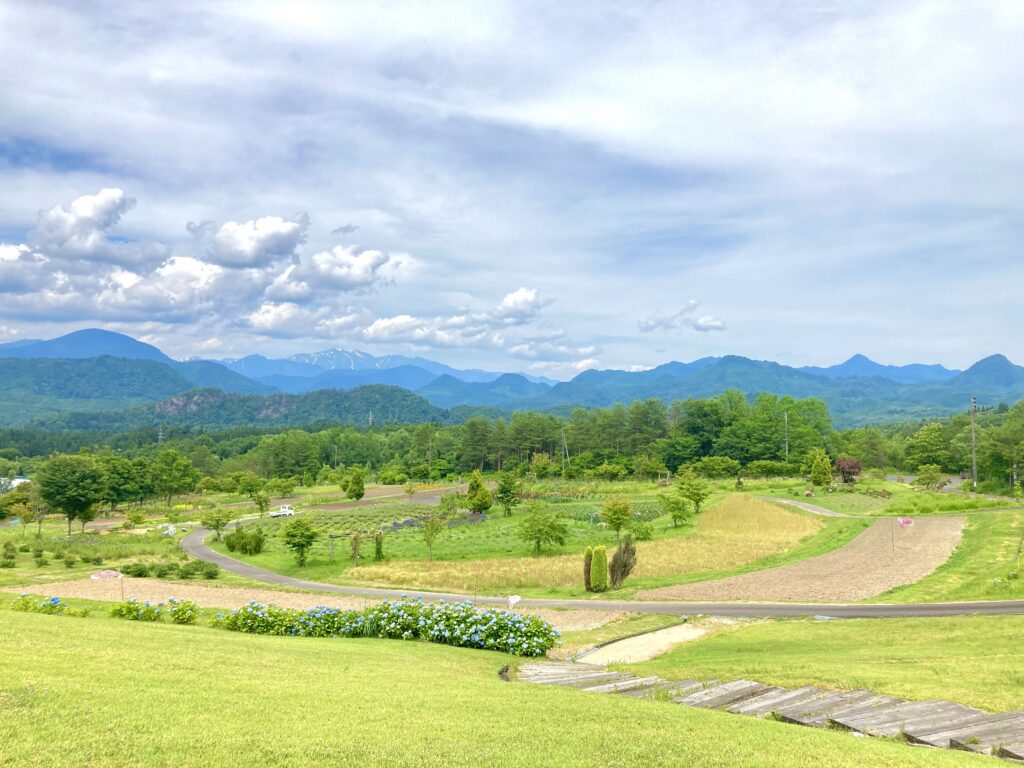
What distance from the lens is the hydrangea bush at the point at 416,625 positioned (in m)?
14.1

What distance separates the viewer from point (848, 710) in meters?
7.91

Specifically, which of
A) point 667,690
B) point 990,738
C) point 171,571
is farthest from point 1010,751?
point 171,571

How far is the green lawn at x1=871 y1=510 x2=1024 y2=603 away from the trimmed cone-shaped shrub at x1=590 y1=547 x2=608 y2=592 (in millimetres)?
9342

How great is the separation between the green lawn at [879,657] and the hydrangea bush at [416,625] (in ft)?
8.87

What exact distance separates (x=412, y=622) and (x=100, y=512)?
67570 mm

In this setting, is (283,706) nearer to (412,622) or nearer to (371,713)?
(371,713)

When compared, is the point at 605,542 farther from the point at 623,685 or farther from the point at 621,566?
the point at 623,685

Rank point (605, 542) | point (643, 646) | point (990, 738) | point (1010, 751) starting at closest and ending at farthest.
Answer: point (1010, 751) < point (990, 738) < point (643, 646) < point (605, 542)

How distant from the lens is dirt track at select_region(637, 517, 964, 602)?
2372 centimetres

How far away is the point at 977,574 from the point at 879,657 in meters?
16.0

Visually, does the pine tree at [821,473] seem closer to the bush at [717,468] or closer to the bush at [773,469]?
the bush at [773,469]

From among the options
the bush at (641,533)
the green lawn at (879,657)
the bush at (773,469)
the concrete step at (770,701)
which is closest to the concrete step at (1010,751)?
the green lawn at (879,657)

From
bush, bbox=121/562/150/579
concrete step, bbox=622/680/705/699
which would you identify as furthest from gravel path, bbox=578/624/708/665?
bush, bbox=121/562/150/579

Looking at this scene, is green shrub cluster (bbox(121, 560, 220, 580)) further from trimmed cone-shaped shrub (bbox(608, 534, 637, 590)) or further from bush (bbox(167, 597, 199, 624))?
trimmed cone-shaped shrub (bbox(608, 534, 637, 590))
